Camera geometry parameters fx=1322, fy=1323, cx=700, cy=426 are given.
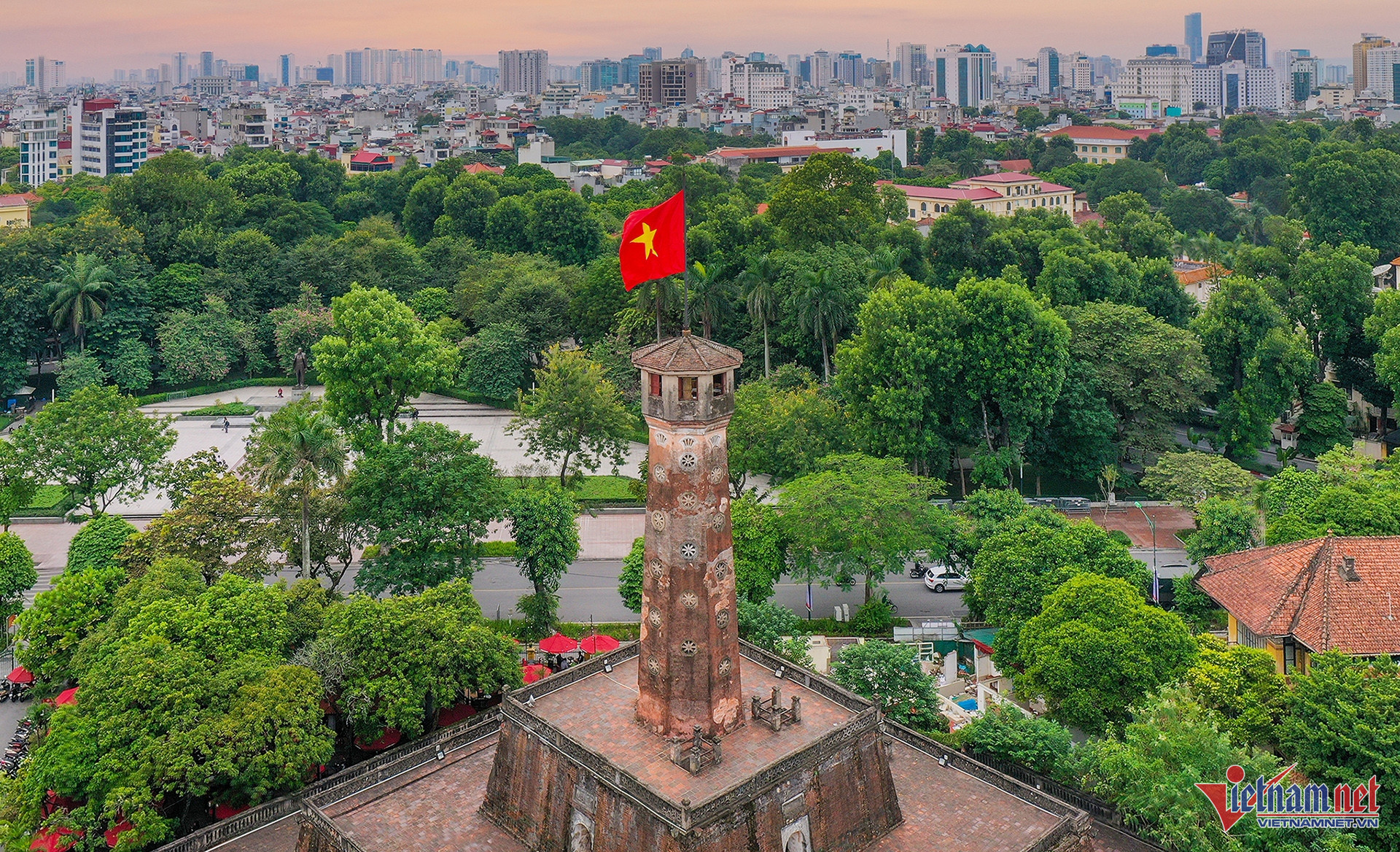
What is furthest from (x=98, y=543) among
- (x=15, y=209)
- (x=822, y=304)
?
(x=15, y=209)

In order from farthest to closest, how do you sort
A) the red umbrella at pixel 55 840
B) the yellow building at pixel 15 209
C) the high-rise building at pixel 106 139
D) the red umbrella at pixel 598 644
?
the high-rise building at pixel 106 139, the yellow building at pixel 15 209, the red umbrella at pixel 598 644, the red umbrella at pixel 55 840

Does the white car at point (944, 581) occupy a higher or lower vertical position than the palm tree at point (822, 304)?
lower

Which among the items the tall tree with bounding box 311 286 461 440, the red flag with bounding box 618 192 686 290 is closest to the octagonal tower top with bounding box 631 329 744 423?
the red flag with bounding box 618 192 686 290

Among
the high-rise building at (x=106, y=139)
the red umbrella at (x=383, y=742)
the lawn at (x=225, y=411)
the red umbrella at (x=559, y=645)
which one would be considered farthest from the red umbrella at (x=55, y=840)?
the high-rise building at (x=106, y=139)

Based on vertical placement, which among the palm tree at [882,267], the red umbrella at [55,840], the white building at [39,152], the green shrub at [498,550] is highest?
the white building at [39,152]

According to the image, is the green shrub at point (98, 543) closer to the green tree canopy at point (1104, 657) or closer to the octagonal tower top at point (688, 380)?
the octagonal tower top at point (688, 380)

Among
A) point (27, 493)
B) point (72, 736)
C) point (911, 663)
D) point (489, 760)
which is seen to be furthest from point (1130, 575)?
point (27, 493)

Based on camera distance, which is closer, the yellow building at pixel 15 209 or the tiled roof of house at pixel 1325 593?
the tiled roof of house at pixel 1325 593

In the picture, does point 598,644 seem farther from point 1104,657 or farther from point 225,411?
point 225,411
